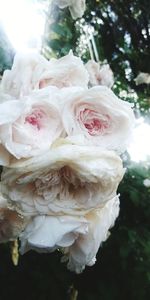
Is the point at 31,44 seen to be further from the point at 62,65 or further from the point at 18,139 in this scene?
the point at 18,139

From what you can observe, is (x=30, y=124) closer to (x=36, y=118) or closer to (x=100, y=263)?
(x=36, y=118)

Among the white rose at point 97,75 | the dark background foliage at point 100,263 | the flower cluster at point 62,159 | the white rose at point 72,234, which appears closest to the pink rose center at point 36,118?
the flower cluster at point 62,159

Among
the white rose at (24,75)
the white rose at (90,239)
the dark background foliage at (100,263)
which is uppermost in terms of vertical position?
the white rose at (24,75)

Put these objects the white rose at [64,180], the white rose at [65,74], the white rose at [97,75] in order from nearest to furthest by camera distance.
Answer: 1. the white rose at [64,180]
2. the white rose at [65,74]
3. the white rose at [97,75]

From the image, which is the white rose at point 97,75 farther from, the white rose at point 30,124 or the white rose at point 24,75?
the white rose at point 30,124

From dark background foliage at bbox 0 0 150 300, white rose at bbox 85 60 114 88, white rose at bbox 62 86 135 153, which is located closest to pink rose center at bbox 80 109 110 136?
white rose at bbox 62 86 135 153

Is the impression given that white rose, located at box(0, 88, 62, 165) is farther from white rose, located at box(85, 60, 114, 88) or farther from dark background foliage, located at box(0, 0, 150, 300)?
white rose, located at box(85, 60, 114, 88)
